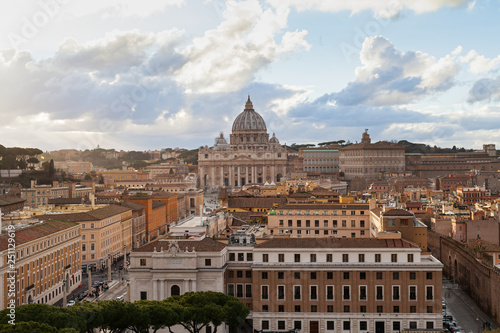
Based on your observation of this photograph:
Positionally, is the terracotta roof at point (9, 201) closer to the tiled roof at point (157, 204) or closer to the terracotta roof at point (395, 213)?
the tiled roof at point (157, 204)

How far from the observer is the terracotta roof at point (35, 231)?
36716mm

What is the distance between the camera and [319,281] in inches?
1332

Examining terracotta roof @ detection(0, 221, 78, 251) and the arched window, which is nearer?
the arched window

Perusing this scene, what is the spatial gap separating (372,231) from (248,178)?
132370 mm

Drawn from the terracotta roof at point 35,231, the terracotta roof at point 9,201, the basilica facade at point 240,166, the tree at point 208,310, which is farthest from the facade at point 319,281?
the basilica facade at point 240,166

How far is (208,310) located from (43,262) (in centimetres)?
1560

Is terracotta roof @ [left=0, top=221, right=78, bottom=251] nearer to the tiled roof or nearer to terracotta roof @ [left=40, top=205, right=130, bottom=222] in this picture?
terracotta roof @ [left=40, top=205, right=130, bottom=222]

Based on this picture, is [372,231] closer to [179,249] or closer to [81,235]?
[179,249]

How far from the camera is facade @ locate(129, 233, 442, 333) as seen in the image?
1308 inches

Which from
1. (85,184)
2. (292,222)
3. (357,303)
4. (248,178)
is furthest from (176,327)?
(248,178)

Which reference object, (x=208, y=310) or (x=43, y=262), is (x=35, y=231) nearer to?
(x=43, y=262)

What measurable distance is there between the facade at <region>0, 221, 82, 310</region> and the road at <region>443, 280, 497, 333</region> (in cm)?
2184

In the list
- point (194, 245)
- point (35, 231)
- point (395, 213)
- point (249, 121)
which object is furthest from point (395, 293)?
point (249, 121)

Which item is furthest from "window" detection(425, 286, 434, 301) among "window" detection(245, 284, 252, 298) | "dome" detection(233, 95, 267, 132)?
"dome" detection(233, 95, 267, 132)
